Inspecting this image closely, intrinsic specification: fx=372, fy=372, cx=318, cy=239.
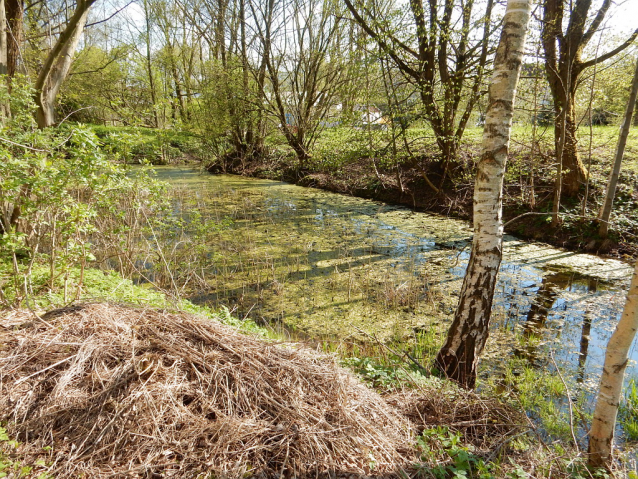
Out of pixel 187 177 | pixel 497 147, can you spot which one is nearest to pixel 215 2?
pixel 187 177

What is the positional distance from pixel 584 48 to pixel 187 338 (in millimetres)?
9624

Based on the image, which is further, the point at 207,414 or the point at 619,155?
the point at 619,155

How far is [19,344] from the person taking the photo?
97.7 inches

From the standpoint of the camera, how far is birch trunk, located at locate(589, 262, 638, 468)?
215 cm

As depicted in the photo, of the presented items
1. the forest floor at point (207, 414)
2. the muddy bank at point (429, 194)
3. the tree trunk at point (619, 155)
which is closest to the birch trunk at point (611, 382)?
the forest floor at point (207, 414)

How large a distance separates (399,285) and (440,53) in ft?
20.2

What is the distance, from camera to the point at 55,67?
545 cm

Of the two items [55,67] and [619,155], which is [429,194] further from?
[55,67]

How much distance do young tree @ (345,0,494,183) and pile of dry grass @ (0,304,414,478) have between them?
7450 mm

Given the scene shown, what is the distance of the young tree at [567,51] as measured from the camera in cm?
723

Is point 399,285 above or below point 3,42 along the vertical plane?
below

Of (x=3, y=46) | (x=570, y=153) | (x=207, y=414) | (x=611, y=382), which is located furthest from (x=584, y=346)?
(x=3, y=46)

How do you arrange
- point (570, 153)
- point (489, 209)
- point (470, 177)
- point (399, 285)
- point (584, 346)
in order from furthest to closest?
point (470, 177) → point (570, 153) → point (399, 285) → point (584, 346) → point (489, 209)

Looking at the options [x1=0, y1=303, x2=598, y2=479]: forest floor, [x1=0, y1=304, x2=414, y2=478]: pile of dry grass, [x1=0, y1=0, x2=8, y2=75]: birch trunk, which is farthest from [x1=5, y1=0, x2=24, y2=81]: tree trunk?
[x1=0, y1=304, x2=414, y2=478]: pile of dry grass
